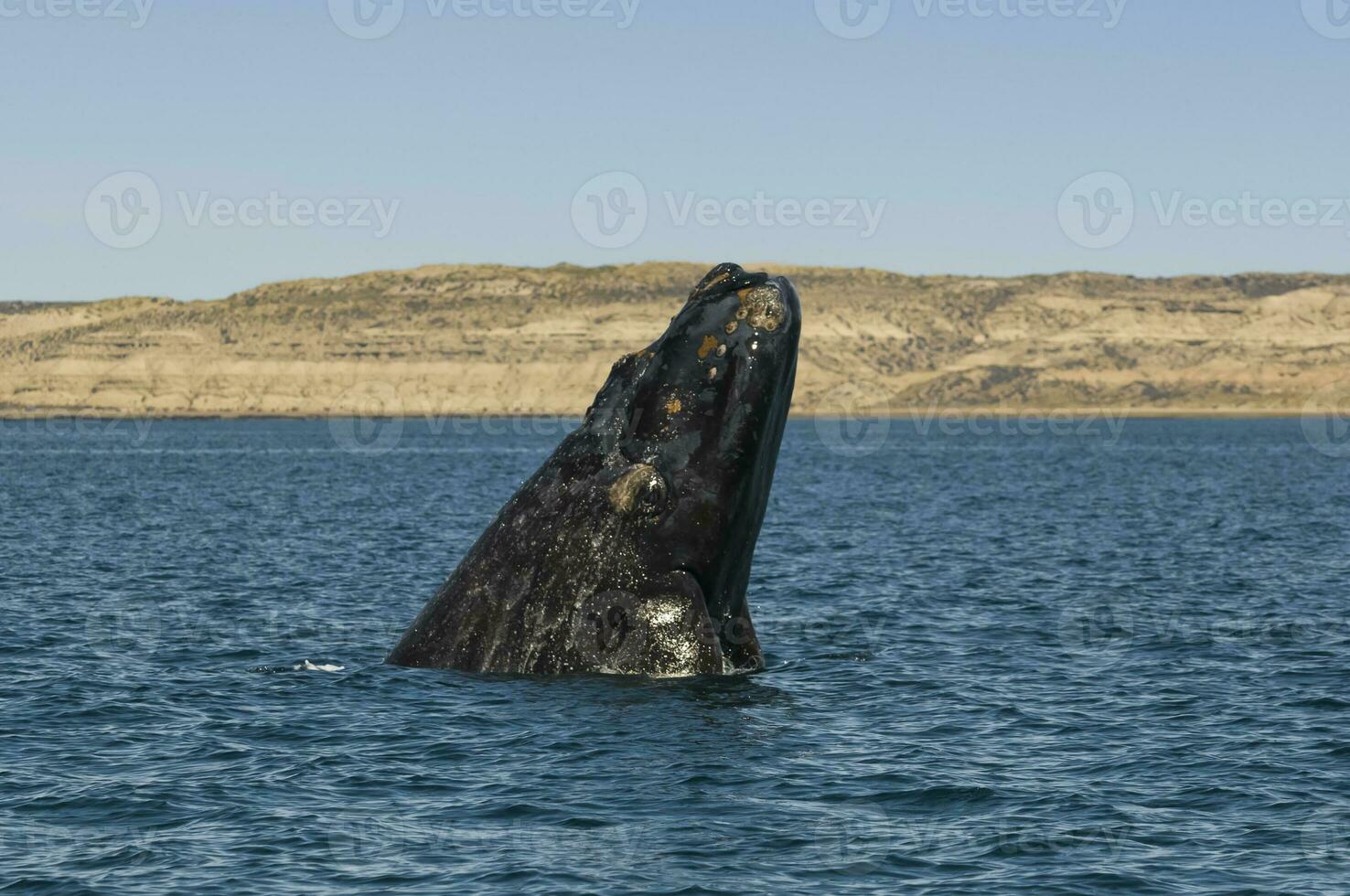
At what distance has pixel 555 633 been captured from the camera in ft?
51.1

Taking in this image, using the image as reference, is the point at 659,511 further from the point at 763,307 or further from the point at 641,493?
the point at 763,307

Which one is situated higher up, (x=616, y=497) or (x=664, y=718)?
(x=616, y=497)

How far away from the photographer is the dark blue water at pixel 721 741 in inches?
476

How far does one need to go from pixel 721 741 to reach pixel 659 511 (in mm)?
2169

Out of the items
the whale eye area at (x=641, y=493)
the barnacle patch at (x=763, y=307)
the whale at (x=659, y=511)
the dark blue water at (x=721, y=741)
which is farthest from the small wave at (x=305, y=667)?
the barnacle patch at (x=763, y=307)

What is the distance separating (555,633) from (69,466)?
3446 inches

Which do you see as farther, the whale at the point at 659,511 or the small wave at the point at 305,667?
the small wave at the point at 305,667

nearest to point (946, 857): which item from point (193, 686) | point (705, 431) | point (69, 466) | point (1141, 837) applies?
point (1141, 837)

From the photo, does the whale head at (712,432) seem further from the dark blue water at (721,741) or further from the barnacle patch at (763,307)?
the dark blue water at (721,741)

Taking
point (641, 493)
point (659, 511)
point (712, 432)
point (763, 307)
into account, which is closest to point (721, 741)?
point (659, 511)

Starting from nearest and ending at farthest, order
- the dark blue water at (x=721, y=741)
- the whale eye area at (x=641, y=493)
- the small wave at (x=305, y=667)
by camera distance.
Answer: the dark blue water at (x=721, y=741)
the whale eye area at (x=641, y=493)
the small wave at (x=305, y=667)

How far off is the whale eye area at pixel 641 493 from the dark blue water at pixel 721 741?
5.55 ft

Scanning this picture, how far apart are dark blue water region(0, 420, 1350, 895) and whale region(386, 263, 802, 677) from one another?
0.54 metres

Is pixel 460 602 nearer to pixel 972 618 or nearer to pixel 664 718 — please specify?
pixel 664 718
